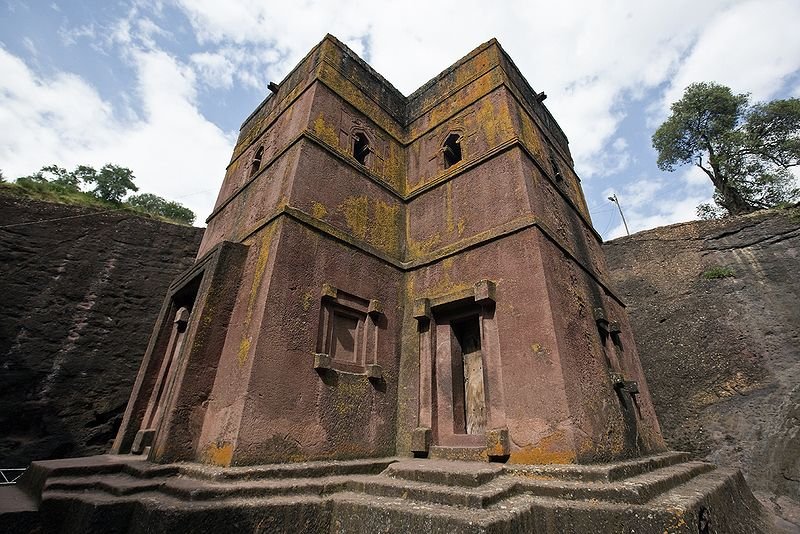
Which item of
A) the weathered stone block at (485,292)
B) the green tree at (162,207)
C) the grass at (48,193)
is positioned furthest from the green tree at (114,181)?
the weathered stone block at (485,292)

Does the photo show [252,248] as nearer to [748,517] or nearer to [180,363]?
[180,363]

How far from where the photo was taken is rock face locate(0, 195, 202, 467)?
20.4ft

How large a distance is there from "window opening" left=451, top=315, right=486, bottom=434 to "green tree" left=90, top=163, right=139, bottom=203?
22.5 m

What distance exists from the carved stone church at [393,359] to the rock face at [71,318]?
2035 mm

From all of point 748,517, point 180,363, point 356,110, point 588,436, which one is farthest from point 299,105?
point 748,517

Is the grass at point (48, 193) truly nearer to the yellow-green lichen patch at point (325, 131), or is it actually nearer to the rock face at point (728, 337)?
the yellow-green lichen patch at point (325, 131)

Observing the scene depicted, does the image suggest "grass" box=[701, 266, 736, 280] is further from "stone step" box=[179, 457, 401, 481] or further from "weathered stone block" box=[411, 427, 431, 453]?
"stone step" box=[179, 457, 401, 481]

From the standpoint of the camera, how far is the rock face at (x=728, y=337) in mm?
6488

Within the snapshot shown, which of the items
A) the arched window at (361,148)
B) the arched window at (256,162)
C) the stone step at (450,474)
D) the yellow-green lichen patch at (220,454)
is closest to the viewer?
the stone step at (450,474)

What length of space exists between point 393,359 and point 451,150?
433cm

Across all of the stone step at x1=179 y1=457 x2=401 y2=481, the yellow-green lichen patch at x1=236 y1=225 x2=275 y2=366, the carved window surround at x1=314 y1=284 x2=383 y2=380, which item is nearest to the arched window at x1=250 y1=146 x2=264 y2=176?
the yellow-green lichen patch at x1=236 y1=225 x2=275 y2=366

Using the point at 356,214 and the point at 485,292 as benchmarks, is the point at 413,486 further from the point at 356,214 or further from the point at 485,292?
the point at 356,214

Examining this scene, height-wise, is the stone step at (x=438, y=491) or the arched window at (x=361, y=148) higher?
the arched window at (x=361, y=148)

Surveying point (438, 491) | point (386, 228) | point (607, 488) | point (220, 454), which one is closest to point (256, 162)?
point (386, 228)
